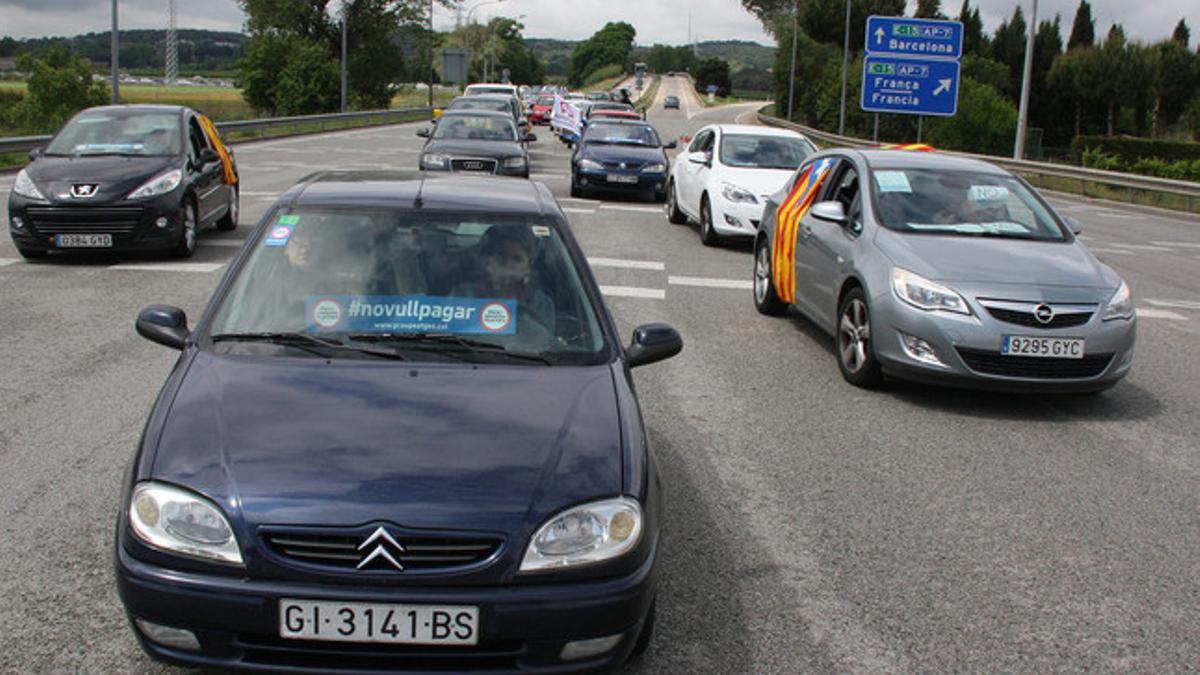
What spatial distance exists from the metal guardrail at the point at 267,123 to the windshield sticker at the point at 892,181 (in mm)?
14108

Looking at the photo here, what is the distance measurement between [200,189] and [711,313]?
6.16 m

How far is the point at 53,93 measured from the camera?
41938 mm

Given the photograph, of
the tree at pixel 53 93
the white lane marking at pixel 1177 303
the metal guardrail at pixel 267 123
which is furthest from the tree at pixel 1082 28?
the white lane marking at pixel 1177 303

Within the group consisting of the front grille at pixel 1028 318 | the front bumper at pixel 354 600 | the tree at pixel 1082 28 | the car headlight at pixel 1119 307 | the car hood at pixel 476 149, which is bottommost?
the front bumper at pixel 354 600

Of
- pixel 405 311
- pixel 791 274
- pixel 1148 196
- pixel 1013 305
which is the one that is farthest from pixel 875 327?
pixel 1148 196

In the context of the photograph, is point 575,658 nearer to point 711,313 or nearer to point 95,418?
point 95,418

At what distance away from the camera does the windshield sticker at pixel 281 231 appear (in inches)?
188

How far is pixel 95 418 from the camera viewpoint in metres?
6.77

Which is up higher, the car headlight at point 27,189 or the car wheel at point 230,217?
the car headlight at point 27,189

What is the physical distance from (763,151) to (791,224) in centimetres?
724

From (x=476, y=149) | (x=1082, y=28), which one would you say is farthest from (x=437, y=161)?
(x=1082, y=28)

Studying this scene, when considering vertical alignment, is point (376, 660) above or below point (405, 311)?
below

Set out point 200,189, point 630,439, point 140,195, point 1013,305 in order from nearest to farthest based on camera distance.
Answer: point 630,439
point 1013,305
point 140,195
point 200,189

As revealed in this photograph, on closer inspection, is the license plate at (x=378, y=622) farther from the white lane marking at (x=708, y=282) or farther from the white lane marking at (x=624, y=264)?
the white lane marking at (x=624, y=264)
